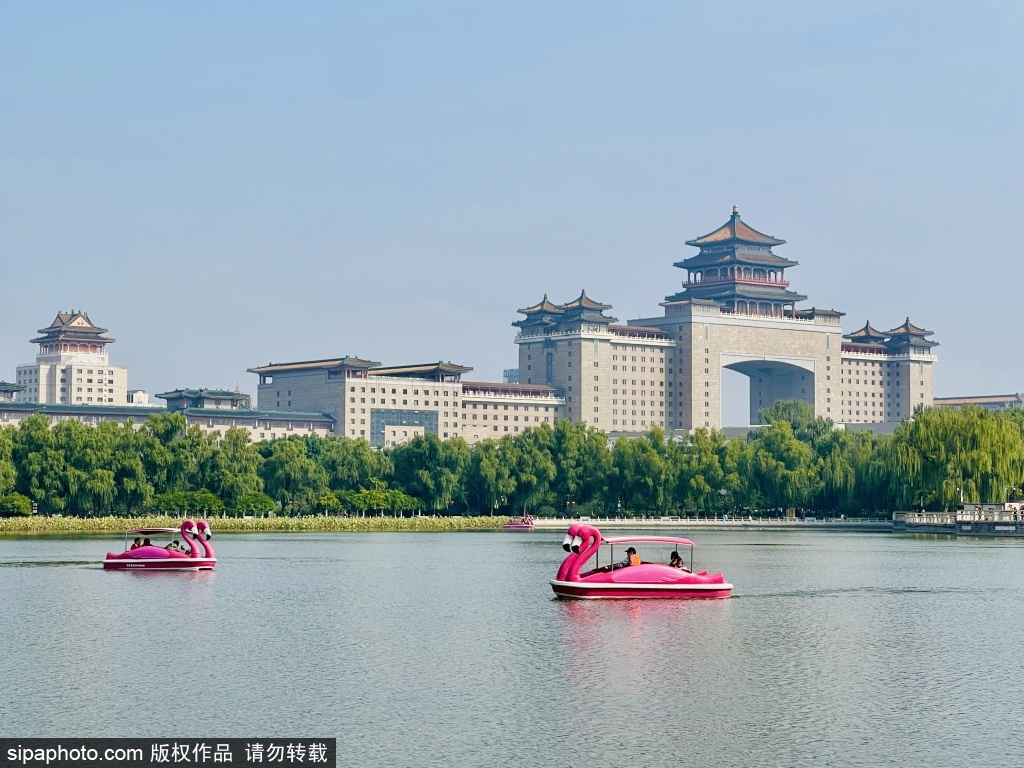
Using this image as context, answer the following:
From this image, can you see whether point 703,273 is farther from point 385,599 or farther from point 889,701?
point 889,701

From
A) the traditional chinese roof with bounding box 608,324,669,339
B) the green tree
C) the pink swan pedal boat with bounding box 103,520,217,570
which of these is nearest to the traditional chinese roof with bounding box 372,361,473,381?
the traditional chinese roof with bounding box 608,324,669,339

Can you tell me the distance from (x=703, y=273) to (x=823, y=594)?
12765 centimetres

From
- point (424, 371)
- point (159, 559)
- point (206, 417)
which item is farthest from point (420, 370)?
point (159, 559)

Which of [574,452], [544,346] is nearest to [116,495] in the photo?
[574,452]

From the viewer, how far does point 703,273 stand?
161 m

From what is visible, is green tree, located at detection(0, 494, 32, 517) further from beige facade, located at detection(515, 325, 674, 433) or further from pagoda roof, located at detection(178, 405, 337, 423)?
beige facade, located at detection(515, 325, 674, 433)

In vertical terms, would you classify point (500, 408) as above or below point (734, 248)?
below

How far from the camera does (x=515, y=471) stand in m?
92.1

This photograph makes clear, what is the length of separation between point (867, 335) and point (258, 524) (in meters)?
109

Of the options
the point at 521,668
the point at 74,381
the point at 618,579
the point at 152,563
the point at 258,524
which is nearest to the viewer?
the point at 521,668

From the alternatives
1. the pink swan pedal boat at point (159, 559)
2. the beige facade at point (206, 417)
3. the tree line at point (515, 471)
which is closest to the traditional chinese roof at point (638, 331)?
the beige facade at point (206, 417)

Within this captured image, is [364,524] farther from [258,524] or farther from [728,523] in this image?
[728,523]

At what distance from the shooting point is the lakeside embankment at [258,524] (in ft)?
225

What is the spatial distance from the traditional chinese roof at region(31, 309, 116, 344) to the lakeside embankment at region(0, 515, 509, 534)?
82.5 metres
